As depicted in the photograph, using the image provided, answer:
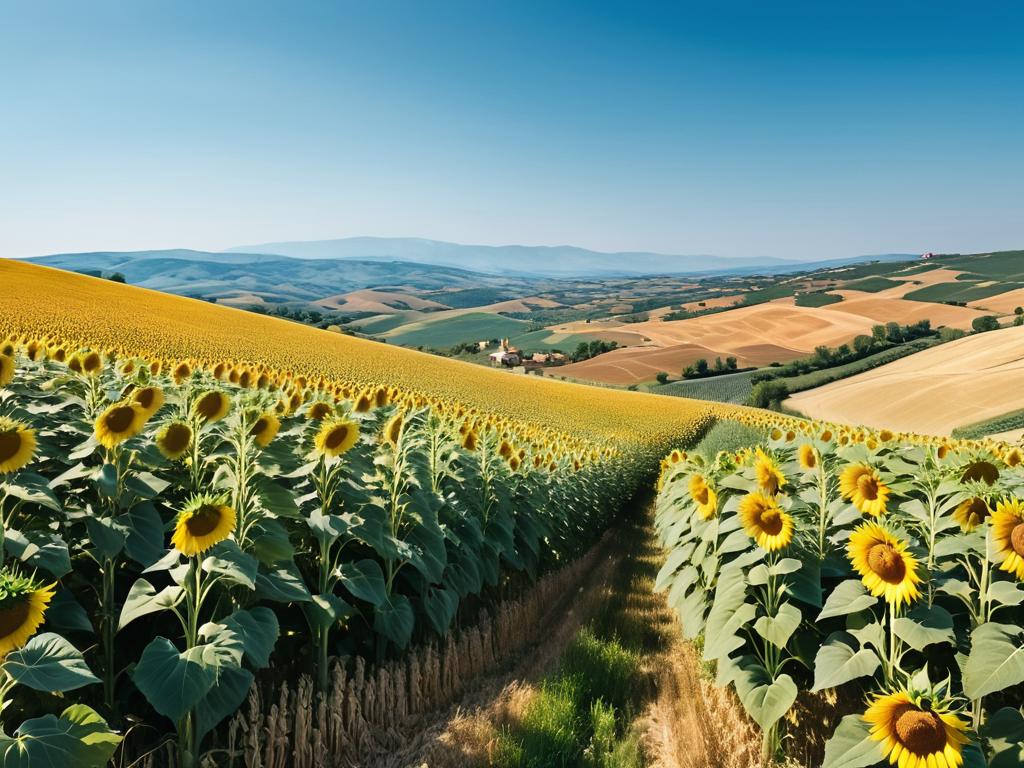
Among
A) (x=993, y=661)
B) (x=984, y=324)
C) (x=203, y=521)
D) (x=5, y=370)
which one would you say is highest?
(x=5, y=370)

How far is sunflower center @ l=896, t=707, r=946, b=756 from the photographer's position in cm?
217

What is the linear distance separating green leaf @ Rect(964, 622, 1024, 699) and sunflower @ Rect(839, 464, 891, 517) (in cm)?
81

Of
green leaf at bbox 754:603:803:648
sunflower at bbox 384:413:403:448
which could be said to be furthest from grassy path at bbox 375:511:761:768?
sunflower at bbox 384:413:403:448

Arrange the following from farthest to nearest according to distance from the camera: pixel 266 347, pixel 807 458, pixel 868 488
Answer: pixel 266 347
pixel 807 458
pixel 868 488

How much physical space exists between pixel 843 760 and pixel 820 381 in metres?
62.0

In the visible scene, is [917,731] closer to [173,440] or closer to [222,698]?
[222,698]

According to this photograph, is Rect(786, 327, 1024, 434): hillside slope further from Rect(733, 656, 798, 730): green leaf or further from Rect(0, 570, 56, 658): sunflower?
Rect(0, 570, 56, 658): sunflower

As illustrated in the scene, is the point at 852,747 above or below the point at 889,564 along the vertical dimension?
below

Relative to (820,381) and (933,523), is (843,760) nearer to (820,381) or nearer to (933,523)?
(933,523)

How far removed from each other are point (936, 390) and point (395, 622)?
47.2 m

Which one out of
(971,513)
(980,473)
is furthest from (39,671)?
(980,473)

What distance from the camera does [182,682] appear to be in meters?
2.31

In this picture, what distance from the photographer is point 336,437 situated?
A: 3.31 meters

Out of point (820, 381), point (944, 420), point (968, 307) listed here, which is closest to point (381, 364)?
point (944, 420)
